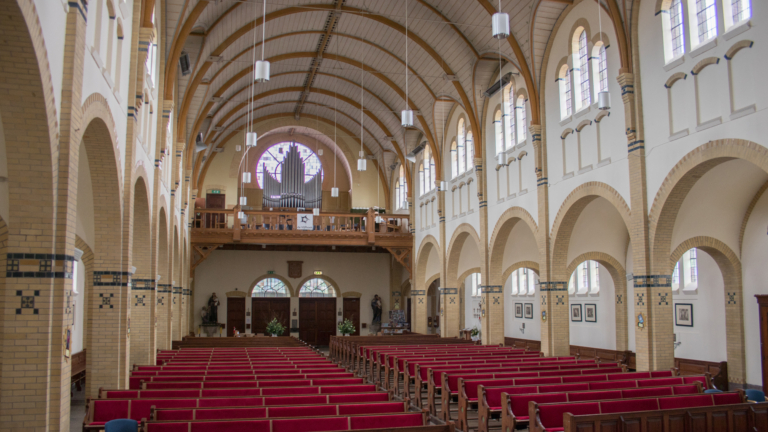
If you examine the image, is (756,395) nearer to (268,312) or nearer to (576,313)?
(576,313)

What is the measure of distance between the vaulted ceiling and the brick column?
404cm

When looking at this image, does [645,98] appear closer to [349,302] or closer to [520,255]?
[520,255]

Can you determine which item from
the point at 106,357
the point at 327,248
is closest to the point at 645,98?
the point at 106,357

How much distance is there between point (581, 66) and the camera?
17031mm

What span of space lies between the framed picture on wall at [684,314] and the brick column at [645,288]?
4.17 metres

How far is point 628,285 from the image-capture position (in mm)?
19797

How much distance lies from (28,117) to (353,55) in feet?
67.1

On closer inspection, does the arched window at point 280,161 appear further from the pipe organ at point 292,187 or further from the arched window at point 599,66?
the arched window at point 599,66

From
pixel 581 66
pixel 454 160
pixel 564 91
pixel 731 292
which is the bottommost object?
pixel 731 292

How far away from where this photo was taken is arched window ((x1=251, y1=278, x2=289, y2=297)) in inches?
1318

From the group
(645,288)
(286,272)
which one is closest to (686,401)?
(645,288)

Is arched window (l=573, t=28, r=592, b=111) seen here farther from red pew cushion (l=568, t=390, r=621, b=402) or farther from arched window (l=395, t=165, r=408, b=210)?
arched window (l=395, t=165, r=408, b=210)

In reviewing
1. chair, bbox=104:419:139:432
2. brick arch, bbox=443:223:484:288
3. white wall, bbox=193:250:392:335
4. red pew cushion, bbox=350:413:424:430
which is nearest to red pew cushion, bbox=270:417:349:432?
red pew cushion, bbox=350:413:424:430

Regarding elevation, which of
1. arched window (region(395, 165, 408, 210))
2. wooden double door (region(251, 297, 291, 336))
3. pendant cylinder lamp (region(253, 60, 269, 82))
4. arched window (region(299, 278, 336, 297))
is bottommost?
wooden double door (region(251, 297, 291, 336))
